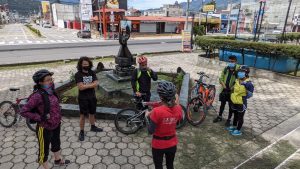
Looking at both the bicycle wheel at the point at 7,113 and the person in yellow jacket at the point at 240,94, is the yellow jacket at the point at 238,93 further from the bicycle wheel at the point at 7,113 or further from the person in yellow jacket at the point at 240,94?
the bicycle wheel at the point at 7,113

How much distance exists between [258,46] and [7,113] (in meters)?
12.2

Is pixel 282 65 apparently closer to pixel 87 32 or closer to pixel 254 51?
pixel 254 51

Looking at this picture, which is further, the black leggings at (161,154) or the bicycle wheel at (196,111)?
the bicycle wheel at (196,111)

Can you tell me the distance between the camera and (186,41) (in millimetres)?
21516

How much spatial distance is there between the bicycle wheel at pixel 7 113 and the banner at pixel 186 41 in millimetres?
17589

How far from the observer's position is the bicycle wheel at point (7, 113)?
5852 mm

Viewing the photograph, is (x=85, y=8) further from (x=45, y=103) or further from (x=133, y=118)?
(x=45, y=103)

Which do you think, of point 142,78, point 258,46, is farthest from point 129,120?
point 258,46

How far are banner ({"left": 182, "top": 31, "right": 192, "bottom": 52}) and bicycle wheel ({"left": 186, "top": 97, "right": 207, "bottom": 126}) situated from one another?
1536cm

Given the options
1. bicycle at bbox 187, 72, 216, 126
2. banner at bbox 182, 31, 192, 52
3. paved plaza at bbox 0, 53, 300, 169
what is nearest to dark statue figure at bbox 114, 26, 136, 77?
paved plaza at bbox 0, 53, 300, 169

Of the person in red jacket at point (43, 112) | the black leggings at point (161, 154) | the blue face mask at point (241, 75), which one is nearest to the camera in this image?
the black leggings at point (161, 154)

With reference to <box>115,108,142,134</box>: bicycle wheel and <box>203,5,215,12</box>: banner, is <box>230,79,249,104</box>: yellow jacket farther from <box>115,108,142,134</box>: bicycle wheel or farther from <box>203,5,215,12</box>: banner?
<box>203,5,215,12</box>: banner

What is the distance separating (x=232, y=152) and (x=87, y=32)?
1523 inches

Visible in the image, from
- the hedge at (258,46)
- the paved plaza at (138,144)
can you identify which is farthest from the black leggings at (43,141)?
the hedge at (258,46)
